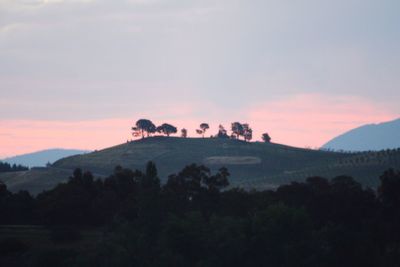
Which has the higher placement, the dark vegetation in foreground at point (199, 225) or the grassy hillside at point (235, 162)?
the grassy hillside at point (235, 162)

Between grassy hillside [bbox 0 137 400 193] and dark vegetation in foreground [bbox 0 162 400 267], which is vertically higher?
grassy hillside [bbox 0 137 400 193]

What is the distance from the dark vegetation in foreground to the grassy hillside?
57.7 metres

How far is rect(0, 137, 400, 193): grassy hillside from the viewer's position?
149 m

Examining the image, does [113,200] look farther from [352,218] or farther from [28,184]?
[28,184]

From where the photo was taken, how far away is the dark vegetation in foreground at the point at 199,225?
59.7m

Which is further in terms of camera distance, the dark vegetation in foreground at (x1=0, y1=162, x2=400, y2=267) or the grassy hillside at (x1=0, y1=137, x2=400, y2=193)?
the grassy hillside at (x1=0, y1=137, x2=400, y2=193)

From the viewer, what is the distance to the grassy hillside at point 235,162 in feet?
488

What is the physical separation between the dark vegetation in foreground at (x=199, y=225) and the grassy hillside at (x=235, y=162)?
57723mm

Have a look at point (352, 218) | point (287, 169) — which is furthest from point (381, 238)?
point (287, 169)

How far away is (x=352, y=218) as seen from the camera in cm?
7175

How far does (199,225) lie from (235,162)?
112 m

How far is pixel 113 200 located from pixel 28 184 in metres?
75.4

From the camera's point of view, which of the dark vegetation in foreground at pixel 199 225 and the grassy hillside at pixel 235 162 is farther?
the grassy hillside at pixel 235 162

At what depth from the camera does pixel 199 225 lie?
62.9m
